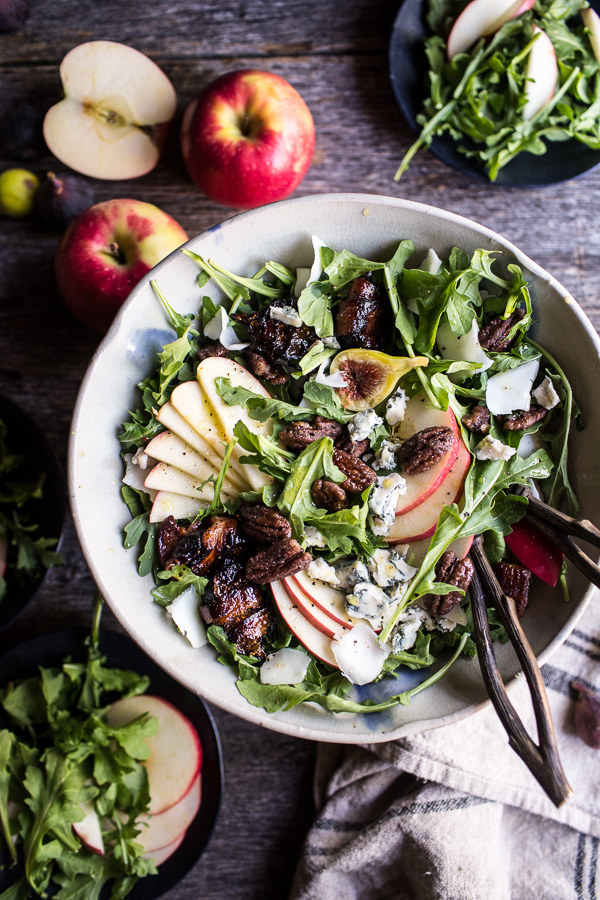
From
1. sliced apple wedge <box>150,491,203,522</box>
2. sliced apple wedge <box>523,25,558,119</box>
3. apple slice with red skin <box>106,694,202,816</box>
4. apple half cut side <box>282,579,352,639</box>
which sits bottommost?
apple slice with red skin <box>106,694,202,816</box>

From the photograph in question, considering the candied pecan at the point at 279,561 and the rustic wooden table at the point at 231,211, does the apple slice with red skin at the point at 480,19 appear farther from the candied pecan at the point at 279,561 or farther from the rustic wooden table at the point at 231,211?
the candied pecan at the point at 279,561

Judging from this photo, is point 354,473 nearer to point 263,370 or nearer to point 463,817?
point 263,370

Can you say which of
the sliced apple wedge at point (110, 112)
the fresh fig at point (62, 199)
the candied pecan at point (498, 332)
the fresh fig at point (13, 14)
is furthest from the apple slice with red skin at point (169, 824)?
the fresh fig at point (13, 14)

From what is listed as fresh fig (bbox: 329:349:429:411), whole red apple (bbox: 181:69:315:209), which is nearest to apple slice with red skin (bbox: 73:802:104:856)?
fresh fig (bbox: 329:349:429:411)

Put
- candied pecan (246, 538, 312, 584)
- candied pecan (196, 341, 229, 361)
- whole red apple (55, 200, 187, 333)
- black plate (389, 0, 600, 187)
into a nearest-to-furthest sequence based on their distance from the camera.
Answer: candied pecan (246, 538, 312, 584) → candied pecan (196, 341, 229, 361) → whole red apple (55, 200, 187, 333) → black plate (389, 0, 600, 187)

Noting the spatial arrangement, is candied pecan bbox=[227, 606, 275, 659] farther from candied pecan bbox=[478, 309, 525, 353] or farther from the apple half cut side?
candied pecan bbox=[478, 309, 525, 353]

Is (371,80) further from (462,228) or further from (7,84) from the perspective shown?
(7,84)

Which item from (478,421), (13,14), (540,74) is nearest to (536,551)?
(478,421)
